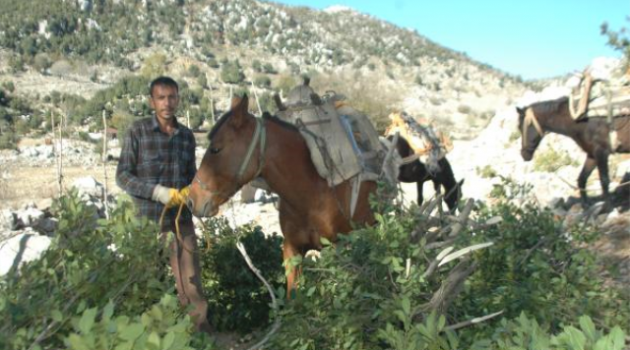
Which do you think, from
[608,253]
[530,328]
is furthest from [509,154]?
[530,328]

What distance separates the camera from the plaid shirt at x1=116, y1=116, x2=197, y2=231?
2.92 meters

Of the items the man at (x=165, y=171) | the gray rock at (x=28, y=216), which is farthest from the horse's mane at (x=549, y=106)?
the gray rock at (x=28, y=216)

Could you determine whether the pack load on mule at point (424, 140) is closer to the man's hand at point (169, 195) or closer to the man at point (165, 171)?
the man at point (165, 171)

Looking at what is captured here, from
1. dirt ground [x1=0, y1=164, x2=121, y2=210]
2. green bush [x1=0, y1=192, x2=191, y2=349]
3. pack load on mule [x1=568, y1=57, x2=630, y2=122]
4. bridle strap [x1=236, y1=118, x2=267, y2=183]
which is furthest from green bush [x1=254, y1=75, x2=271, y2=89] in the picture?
green bush [x1=0, y1=192, x2=191, y2=349]

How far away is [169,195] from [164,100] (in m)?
0.59

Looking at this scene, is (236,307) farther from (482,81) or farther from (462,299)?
(482,81)

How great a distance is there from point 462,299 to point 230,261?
7.55 feet

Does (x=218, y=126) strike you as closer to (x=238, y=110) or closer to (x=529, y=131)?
(x=238, y=110)

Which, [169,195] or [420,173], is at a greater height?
[169,195]

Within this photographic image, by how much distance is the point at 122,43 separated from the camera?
36.2 meters

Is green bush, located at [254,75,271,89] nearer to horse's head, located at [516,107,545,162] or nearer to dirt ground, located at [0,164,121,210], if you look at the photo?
dirt ground, located at [0,164,121,210]

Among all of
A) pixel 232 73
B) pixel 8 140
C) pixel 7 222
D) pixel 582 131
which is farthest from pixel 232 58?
pixel 582 131

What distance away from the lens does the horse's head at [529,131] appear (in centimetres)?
759

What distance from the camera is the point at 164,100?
2.90m
